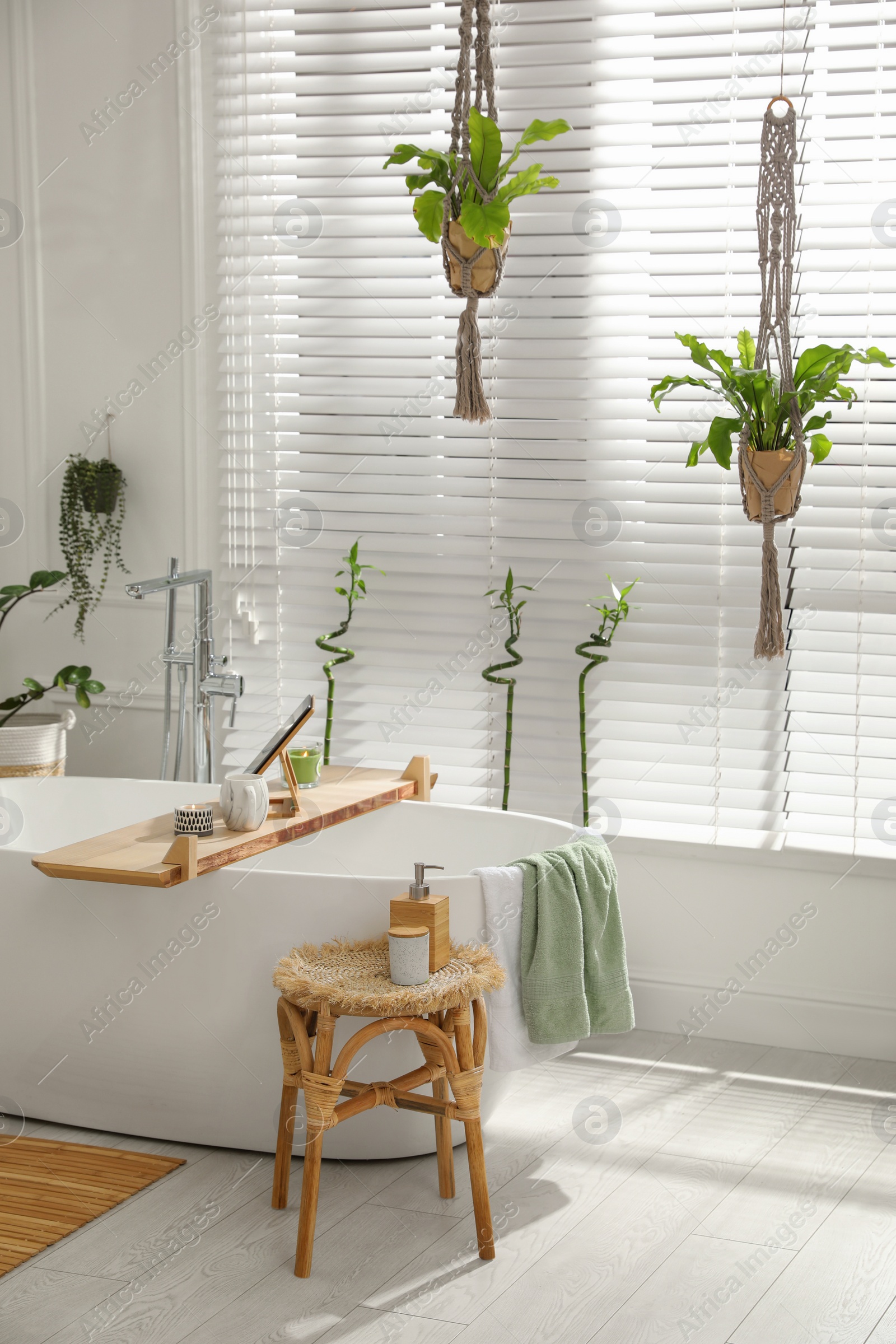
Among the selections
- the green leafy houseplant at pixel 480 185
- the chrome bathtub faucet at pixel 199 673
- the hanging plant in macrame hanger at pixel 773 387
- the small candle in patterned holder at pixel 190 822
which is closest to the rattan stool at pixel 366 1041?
the small candle in patterned holder at pixel 190 822

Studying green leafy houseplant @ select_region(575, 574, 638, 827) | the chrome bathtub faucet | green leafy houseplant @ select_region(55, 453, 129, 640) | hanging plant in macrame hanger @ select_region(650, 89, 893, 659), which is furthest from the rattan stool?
green leafy houseplant @ select_region(55, 453, 129, 640)

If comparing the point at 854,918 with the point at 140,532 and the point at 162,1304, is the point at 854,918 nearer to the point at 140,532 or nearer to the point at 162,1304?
the point at 162,1304

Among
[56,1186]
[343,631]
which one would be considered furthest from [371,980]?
[343,631]

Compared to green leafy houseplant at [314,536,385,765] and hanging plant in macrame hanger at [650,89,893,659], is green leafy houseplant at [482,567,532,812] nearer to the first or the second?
green leafy houseplant at [314,536,385,765]

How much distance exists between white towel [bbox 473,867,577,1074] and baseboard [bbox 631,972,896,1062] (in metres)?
0.92

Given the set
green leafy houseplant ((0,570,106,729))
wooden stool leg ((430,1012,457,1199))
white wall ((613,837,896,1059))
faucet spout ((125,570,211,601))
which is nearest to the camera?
wooden stool leg ((430,1012,457,1199))

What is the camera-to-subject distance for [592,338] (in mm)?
3344

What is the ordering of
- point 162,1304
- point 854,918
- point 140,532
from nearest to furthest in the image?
point 162,1304 → point 854,918 → point 140,532

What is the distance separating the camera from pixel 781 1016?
3.26 m

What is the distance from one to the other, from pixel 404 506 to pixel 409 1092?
5.48 ft

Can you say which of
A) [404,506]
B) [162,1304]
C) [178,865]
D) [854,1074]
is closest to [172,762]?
[404,506]

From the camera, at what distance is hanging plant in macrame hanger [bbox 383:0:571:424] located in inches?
98.5

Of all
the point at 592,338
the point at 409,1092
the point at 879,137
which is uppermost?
the point at 879,137

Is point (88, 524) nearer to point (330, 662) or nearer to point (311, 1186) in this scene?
point (330, 662)
